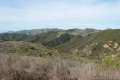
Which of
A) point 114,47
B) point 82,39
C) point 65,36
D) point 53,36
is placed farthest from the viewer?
point 53,36

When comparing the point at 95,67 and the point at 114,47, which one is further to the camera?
the point at 114,47

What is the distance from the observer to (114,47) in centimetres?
10706

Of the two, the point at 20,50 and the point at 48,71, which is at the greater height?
the point at 48,71

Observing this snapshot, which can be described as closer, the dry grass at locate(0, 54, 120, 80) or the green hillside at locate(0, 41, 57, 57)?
the dry grass at locate(0, 54, 120, 80)

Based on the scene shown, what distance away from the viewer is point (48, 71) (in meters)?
10.6

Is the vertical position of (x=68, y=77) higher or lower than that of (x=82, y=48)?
higher

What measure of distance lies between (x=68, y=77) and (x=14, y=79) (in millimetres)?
1757

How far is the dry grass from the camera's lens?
10.3 meters

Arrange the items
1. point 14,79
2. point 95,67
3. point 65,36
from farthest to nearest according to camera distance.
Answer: point 65,36 → point 95,67 → point 14,79

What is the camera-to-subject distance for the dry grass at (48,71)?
Result: 10.3 meters

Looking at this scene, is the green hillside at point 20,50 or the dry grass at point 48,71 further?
the green hillside at point 20,50

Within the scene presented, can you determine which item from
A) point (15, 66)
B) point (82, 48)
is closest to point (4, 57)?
point (15, 66)

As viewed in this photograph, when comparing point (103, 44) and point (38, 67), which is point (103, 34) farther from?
point (38, 67)

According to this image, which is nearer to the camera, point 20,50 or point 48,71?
point 48,71
